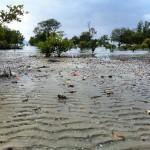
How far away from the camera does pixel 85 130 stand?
657 centimetres

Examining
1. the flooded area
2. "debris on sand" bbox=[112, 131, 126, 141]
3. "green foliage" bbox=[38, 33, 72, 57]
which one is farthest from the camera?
"green foliage" bbox=[38, 33, 72, 57]

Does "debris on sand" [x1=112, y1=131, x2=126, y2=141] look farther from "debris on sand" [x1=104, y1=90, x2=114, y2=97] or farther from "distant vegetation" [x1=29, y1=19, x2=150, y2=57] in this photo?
"distant vegetation" [x1=29, y1=19, x2=150, y2=57]

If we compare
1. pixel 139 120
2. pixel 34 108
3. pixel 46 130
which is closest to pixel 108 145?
pixel 46 130

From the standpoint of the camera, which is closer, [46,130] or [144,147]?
[144,147]

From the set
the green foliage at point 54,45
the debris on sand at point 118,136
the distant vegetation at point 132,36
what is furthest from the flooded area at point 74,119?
the distant vegetation at point 132,36

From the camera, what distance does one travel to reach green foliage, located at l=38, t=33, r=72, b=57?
41.0 m

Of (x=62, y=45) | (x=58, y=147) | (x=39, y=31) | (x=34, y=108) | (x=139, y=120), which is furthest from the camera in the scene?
(x=39, y=31)

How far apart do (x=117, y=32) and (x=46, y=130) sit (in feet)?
534

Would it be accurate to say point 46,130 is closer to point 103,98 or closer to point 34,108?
point 34,108

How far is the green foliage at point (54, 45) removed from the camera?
41.0m

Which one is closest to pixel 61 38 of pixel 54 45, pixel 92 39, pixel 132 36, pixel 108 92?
pixel 54 45

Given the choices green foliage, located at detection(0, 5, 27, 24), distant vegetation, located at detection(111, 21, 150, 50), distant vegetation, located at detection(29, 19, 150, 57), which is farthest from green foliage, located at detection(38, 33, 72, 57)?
distant vegetation, located at detection(111, 21, 150, 50)

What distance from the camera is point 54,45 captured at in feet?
135

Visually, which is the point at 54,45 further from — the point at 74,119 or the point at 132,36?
the point at 132,36
